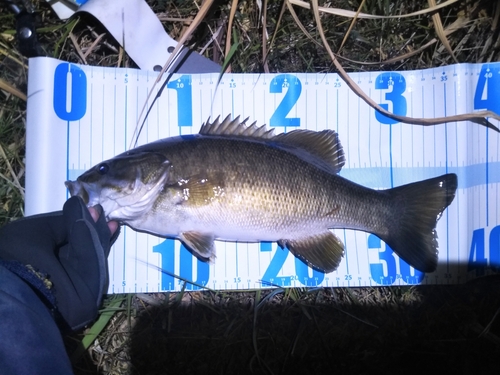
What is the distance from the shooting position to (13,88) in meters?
2.16

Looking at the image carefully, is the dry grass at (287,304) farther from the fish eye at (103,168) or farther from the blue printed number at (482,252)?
the fish eye at (103,168)

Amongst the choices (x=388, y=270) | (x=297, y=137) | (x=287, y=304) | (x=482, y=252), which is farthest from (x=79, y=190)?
(x=482, y=252)

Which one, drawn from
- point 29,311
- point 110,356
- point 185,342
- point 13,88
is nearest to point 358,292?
point 185,342

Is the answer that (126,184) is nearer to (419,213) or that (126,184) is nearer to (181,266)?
(181,266)

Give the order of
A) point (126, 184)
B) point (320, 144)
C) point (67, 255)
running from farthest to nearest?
point (320, 144) < point (67, 255) < point (126, 184)

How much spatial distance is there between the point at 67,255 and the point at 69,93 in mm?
785

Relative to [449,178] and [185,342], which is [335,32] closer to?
[449,178]

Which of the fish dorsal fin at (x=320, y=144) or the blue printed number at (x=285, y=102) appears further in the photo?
the blue printed number at (x=285, y=102)

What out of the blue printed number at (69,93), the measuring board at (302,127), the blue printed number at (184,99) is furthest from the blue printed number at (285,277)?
the blue printed number at (69,93)

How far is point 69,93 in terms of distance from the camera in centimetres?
214

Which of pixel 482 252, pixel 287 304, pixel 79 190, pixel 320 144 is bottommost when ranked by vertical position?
pixel 287 304

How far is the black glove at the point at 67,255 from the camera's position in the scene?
1.85 m

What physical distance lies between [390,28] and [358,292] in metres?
1.35

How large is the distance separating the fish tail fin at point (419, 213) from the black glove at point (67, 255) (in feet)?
4.34
